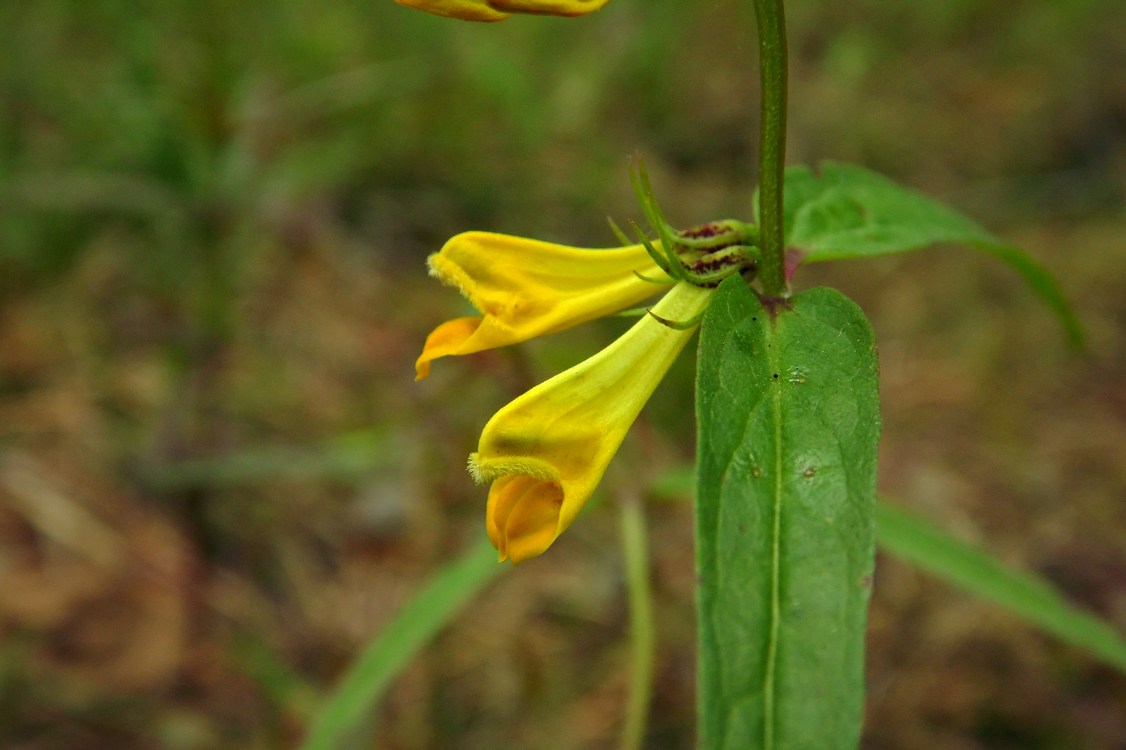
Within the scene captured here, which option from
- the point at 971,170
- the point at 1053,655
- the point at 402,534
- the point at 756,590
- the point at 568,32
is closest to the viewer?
the point at 756,590

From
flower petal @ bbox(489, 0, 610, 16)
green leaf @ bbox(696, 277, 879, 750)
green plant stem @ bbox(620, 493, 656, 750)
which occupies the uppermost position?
flower petal @ bbox(489, 0, 610, 16)

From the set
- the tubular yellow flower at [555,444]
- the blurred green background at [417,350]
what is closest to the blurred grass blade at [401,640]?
the blurred green background at [417,350]

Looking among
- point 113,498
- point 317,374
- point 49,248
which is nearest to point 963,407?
point 317,374

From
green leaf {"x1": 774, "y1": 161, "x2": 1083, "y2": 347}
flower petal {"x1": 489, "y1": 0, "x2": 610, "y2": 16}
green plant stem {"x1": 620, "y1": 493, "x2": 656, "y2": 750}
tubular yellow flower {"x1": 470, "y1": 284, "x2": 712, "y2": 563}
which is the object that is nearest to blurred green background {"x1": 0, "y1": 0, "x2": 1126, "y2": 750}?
green plant stem {"x1": 620, "y1": 493, "x2": 656, "y2": 750}

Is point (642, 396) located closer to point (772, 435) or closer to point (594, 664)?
point (772, 435)

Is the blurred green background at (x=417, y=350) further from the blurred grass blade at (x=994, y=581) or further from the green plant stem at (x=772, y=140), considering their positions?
the green plant stem at (x=772, y=140)

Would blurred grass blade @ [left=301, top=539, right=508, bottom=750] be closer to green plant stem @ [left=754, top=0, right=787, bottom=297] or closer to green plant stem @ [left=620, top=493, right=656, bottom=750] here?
green plant stem @ [left=620, top=493, right=656, bottom=750]
